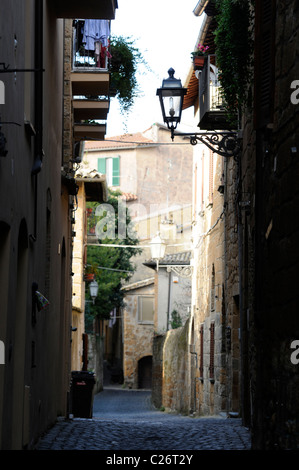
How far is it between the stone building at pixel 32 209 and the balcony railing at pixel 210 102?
239cm

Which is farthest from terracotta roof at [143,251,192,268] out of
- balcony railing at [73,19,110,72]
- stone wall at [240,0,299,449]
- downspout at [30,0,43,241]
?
stone wall at [240,0,299,449]

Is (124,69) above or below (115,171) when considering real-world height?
below

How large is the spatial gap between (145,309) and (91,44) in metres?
36.9

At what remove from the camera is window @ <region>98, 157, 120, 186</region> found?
58.4 metres

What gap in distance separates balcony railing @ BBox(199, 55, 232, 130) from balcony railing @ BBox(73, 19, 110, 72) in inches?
72.3

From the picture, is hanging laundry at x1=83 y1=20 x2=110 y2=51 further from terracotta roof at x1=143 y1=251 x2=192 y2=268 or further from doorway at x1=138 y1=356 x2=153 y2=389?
doorway at x1=138 y1=356 x2=153 y2=389

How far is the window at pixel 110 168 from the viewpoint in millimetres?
58438

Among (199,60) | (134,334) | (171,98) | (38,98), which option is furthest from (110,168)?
(38,98)

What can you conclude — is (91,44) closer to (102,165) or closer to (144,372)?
(144,372)

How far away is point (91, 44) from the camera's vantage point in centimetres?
1664

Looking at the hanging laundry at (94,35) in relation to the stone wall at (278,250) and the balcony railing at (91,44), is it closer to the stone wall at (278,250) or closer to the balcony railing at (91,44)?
the balcony railing at (91,44)

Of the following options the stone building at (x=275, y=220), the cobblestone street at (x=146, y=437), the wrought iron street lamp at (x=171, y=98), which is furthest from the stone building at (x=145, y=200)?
the stone building at (x=275, y=220)
